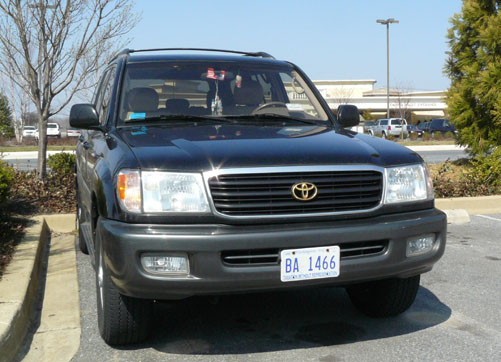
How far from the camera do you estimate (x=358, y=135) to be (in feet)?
14.2

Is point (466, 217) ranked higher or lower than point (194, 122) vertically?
lower

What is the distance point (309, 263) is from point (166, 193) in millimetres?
868

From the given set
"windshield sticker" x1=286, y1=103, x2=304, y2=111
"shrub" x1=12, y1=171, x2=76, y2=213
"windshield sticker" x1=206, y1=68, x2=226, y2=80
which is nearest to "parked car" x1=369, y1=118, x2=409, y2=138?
"shrub" x1=12, y1=171, x2=76, y2=213

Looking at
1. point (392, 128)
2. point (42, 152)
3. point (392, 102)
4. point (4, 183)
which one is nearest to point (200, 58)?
point (4, 183)

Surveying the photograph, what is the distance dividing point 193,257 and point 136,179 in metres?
0.54

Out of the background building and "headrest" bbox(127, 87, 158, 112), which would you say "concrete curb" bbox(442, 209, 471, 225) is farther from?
the background building

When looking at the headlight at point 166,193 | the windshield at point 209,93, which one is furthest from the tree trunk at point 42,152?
the headlight at point 166,193

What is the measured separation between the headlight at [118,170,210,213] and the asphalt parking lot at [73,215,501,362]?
720 mm

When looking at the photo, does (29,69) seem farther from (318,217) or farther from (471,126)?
(471,126)

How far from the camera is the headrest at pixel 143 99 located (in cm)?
446

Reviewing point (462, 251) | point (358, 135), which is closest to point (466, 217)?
point (462, 251)

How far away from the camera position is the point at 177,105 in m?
4.54

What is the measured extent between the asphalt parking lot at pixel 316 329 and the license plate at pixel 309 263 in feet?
1.79

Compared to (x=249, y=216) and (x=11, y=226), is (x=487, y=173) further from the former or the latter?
(x=249, y=216)
